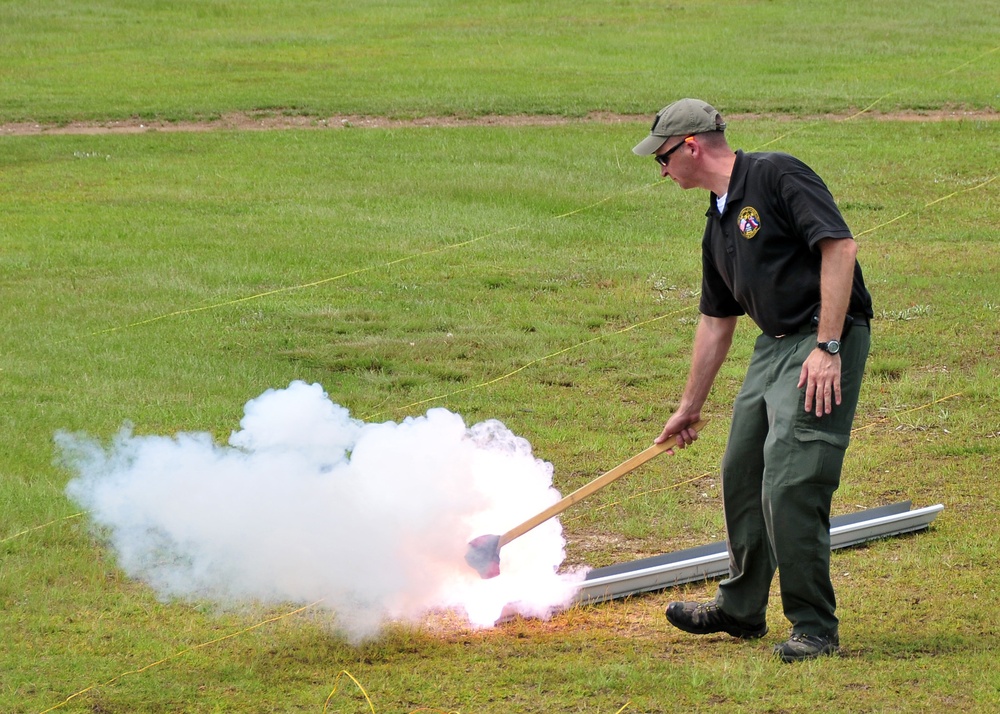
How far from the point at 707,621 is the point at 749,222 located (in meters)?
1.57

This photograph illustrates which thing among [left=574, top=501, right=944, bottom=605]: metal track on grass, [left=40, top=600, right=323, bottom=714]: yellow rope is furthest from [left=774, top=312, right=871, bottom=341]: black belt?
[left=40, top=600, right=323, bottom=714]: yellow rope

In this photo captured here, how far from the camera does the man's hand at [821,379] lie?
403cm

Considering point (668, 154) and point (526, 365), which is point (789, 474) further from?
point (526, 365)

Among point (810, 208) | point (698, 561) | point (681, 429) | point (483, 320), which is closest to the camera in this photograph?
point (810, 208)

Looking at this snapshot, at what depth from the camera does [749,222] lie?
4.15 m

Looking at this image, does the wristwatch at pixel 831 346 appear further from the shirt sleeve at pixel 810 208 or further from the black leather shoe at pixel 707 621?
the black leather shoe at pixel 707 621

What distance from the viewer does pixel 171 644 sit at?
475 centimetres

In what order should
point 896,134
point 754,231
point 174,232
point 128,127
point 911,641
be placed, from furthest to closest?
point 128,127 → point 896,134 → point 174,232 → point 911,641 → point 754,231

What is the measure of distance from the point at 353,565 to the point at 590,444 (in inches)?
94.8

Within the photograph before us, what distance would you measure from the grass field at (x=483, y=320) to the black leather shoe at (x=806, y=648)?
0.08m

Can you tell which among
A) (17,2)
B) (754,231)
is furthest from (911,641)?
(17,2)

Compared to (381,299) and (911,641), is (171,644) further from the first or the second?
(381,299)

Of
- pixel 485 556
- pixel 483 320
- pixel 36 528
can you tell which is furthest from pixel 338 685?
pixel 483 320

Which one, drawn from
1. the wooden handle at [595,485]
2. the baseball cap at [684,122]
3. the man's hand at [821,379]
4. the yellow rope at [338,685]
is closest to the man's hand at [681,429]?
the wooden handle at [595,485]
